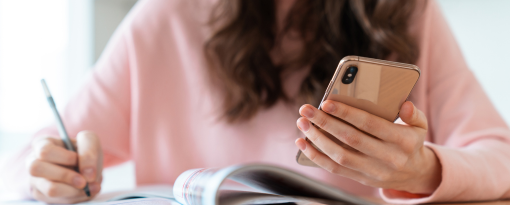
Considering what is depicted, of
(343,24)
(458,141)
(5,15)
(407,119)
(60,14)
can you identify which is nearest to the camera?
(407,119)

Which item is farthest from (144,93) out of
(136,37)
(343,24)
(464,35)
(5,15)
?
(464,35)

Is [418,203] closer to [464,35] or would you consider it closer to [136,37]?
[136,37]

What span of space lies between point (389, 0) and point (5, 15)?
1.99 metres

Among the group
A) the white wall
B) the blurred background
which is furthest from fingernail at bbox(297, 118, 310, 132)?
the white wall

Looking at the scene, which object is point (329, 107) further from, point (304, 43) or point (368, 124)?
point (304, 43)

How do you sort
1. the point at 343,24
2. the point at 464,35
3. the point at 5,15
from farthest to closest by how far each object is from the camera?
the point at 464,35, the point at 5,15, the point at 343,24

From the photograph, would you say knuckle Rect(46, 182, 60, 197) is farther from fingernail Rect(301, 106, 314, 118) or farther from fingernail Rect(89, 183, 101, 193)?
fingernail Rect(301, 106, 314, 118)

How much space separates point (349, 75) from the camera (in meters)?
0.30

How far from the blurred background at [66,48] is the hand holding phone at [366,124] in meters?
1.60

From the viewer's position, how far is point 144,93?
2.56 feet

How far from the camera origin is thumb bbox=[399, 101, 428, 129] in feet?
1.04

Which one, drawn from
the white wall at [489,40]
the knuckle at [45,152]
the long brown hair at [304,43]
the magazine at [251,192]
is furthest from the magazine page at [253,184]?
the white wall at [489,40]

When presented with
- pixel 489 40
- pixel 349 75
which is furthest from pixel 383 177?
pixel 489 40

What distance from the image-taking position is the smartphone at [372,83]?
0.97 feet
